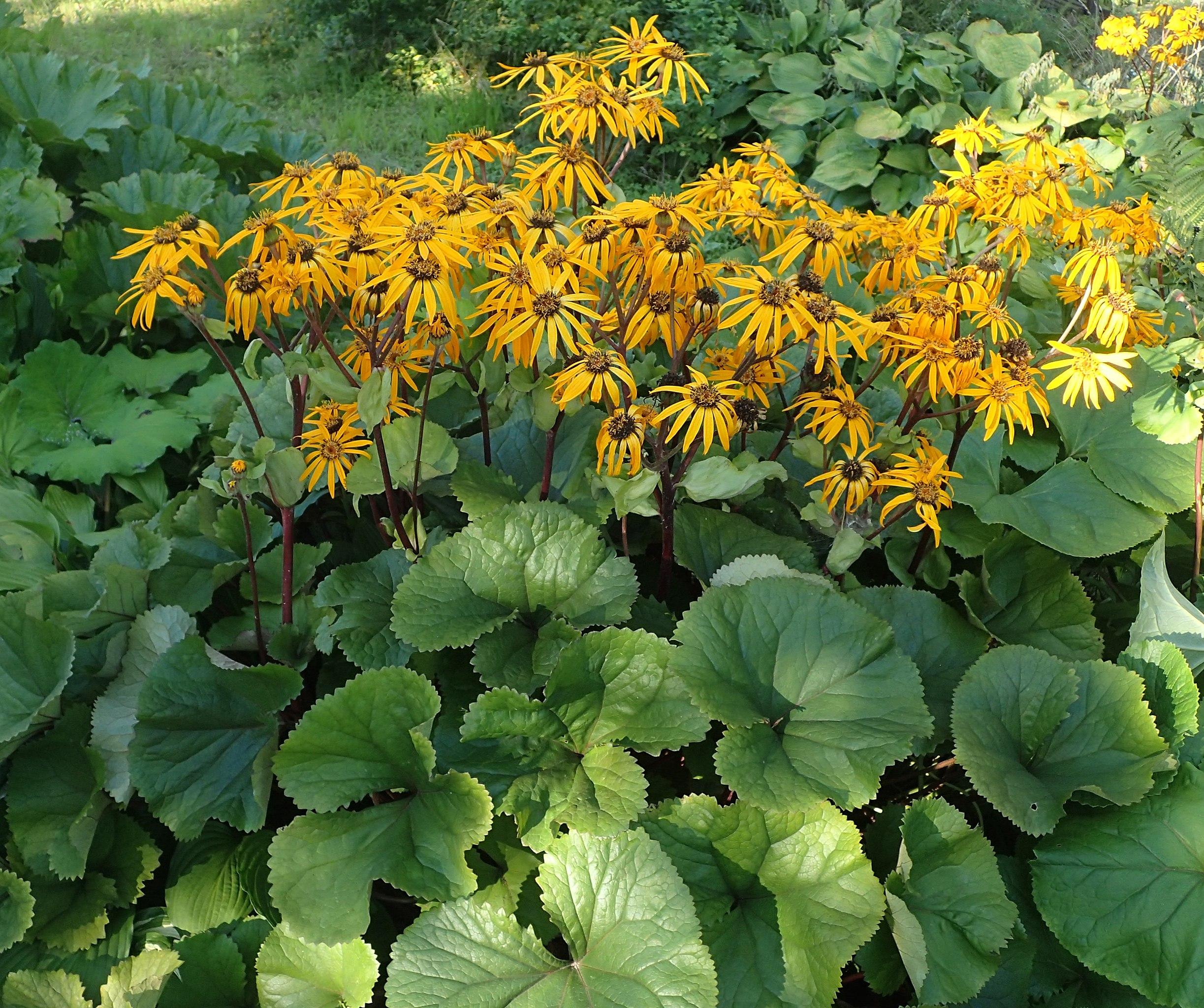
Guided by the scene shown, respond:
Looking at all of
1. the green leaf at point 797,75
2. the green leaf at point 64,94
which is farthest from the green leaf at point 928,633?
the green leaf at point 797,75

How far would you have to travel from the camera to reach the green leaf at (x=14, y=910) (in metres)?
1.39

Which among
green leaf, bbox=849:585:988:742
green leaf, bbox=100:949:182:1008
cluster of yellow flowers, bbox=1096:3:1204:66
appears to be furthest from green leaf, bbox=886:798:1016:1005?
cluster of yellow flowers, bbox=1096:3:1204:66

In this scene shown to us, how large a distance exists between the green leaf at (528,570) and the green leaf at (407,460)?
0.41ft

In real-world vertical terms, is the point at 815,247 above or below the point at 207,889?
above

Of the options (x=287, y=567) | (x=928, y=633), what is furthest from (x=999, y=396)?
(x=287, y=567)

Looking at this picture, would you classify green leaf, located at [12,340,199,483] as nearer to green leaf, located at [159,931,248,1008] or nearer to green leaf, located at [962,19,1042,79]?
green leaf, located at [159,931,248,1008]

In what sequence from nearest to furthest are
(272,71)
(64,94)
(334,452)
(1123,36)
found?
(334,452) → (64,94) → (1123,36) → (272,71)

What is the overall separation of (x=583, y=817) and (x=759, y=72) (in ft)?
14.5

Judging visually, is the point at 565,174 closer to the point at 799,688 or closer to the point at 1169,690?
the point at 799,688

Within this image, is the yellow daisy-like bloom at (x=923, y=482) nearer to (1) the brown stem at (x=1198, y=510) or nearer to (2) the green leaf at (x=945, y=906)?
(2) the green leaf at (x=945, y=906)

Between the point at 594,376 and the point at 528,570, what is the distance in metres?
0.32

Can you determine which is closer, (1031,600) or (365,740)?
(365,740)

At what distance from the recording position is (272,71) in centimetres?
586

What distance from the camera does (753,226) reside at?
1729 mm
